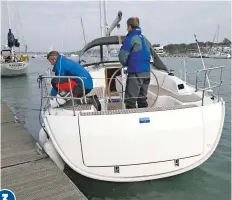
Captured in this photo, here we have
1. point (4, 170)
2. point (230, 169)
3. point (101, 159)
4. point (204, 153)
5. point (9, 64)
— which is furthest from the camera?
point (9, 64)

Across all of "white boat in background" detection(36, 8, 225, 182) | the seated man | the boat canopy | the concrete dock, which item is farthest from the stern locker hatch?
the boat canopy

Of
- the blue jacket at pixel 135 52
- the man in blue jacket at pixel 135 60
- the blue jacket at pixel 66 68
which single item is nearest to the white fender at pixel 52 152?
the blue jacket at pixel 66 68

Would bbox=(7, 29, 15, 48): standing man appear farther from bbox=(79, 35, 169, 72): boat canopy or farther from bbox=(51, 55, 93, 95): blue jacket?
bbox=(51, 55, 93, 95): blue jacket

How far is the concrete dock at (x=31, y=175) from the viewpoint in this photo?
3453 millimetres

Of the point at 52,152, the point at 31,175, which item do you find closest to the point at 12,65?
the point at 52,152

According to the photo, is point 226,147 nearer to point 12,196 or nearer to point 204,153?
point 204,153

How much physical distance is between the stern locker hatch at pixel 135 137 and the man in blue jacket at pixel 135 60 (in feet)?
2.04

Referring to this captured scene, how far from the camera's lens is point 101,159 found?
3680 mm

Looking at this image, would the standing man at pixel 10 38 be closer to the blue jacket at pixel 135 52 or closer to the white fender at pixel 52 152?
the white fender at pixel 52 152

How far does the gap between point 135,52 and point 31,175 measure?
2449 millimetres

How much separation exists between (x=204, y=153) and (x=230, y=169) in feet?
3.91

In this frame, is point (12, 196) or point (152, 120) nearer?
point (12, 196)

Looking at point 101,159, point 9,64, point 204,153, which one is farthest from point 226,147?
point 9,64

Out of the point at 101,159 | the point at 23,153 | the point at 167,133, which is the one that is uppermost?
the point at 167,133
